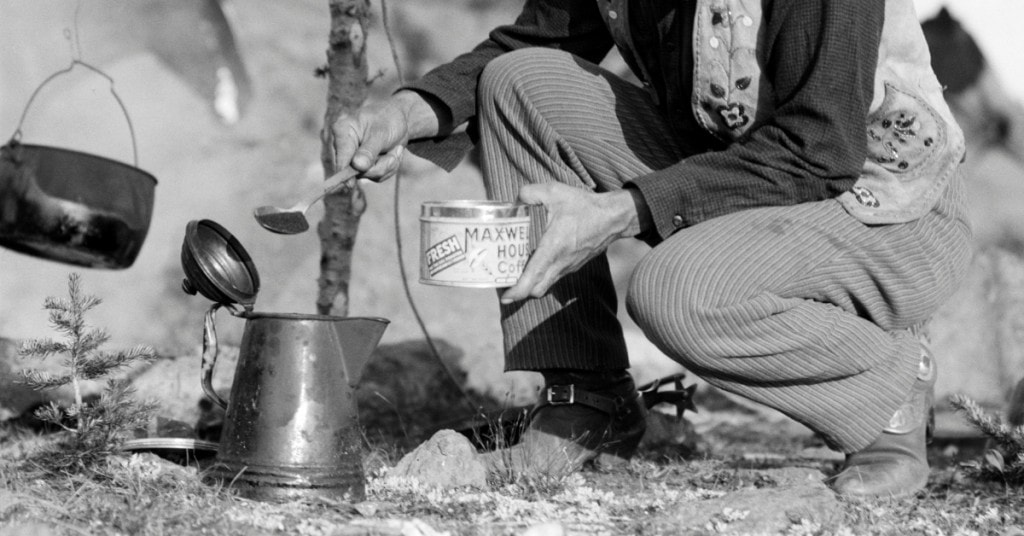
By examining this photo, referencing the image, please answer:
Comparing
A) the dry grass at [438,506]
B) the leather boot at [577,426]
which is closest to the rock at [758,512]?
the dry grass at [438,506]

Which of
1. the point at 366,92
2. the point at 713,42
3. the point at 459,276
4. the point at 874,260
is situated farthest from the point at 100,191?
the point at 874,260

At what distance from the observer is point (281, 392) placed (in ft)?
7.57

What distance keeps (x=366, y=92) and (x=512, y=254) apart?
133 centimetres

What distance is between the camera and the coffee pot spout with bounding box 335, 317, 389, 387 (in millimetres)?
2365

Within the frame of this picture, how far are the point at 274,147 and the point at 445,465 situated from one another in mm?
2710

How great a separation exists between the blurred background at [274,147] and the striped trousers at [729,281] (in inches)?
50.9

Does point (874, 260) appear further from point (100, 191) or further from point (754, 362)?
point (100, 191)

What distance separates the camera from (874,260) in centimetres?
253

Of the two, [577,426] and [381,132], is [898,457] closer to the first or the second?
[577,426]

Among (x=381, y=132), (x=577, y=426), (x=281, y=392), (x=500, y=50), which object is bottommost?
(x=577, y=426)

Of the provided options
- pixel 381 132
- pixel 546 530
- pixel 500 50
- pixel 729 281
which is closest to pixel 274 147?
pixel 500 50

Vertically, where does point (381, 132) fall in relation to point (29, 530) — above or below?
above

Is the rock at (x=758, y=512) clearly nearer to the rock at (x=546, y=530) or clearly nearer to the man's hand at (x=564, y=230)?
the rock at (x=546, y=530)

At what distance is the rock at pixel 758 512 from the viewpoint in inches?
86.7
